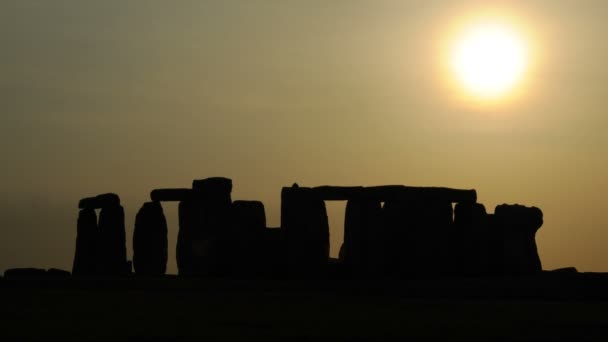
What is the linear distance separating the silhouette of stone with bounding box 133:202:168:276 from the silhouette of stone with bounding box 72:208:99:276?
1.25 m

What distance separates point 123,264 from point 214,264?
4776mm

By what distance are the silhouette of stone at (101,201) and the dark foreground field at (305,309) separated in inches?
284

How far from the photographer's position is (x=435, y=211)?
30.1m

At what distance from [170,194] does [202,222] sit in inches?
58.4

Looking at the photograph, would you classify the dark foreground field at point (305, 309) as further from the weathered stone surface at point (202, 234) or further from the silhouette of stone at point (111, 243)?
the silhouette of stone at point (111, 243)

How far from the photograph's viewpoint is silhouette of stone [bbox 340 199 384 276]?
97.2ft

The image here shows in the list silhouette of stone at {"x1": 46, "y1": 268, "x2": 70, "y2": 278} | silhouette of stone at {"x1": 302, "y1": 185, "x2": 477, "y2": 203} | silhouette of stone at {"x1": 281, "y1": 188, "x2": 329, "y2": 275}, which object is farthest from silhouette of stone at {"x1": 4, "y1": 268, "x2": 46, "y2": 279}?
silhouette of stone at {"x1": 302, "y1": 185, "x2": 477, "y2": 203}

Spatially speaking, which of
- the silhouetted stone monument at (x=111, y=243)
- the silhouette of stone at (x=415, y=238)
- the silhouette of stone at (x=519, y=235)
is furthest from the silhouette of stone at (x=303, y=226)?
the silhouetted stone monument at (x=111, y=243)

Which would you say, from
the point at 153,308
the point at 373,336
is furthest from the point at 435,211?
the point at 373,336

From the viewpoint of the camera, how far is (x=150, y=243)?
33.2 m

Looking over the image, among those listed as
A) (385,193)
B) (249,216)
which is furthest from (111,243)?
(385,193)

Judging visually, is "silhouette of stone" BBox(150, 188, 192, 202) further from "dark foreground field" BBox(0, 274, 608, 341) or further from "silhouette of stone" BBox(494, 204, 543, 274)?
"silhouette of stone" BBox(494, 204, 543, 274)

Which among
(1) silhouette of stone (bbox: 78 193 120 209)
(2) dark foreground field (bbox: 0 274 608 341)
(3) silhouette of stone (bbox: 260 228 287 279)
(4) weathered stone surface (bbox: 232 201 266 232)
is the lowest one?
(2) dark foreground field (bbox: 0 274 608 341)

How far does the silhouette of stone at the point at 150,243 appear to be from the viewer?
109 ft
